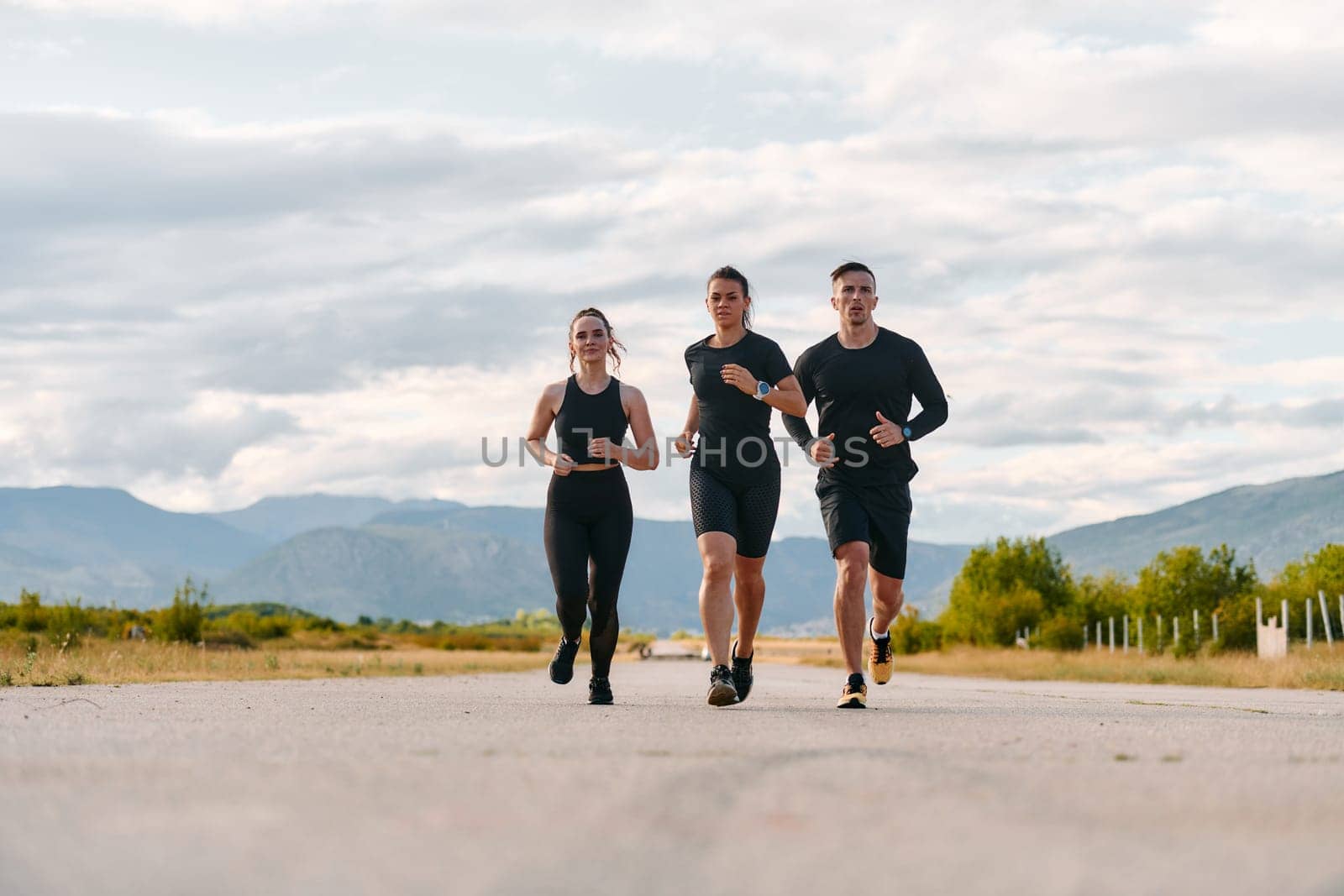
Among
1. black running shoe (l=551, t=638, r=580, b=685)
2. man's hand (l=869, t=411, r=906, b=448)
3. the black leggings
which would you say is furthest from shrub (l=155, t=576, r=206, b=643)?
man's hand (l=869, t=411, r=906, b=448)

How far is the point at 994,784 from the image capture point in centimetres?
448

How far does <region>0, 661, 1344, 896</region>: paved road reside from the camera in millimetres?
3074

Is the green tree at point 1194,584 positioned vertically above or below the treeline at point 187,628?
above

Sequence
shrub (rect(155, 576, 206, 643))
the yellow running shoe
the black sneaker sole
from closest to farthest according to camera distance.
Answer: the black sneaker sole → the yellow running shoe → shrub (rect(155, 576, 206, 643))

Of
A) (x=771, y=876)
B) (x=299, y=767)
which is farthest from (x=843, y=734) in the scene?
(x=771, y=876)

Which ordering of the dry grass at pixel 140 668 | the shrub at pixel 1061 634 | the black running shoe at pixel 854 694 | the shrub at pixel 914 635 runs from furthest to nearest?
the shrub at pixel 914 635, the shrub at pixel 1061 634, the dry grass at pixel 140 668, the black running shoe at pixel 854 694

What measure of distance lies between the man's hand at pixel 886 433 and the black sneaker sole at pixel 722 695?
207 cm

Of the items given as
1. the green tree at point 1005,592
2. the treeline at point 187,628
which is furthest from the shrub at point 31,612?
the green tree at point 1005,592

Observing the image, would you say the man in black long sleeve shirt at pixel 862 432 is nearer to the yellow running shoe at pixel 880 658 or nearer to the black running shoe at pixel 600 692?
the yellow running shoe at pixel 880 658

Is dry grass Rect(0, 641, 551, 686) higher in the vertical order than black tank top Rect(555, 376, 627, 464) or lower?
lower

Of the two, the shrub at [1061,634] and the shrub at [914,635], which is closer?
the shrub at [1061,634]

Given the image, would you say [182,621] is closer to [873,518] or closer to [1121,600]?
[873,518]

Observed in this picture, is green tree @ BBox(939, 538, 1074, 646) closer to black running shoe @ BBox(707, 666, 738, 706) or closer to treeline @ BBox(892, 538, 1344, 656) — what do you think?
treeline @ BBox(892, 538, 1344, 656)

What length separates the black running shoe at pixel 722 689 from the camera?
30.8ft
